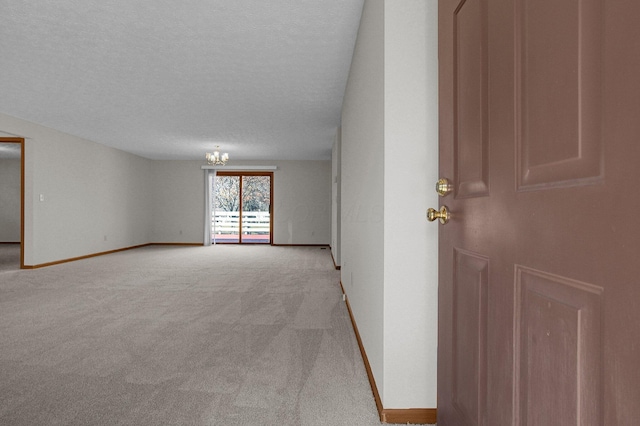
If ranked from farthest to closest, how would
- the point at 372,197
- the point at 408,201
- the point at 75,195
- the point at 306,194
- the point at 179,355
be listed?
the point at 306,194 < the point at 75,195 < the point at 179,355 < the point at 372,197 < the point at 408,201

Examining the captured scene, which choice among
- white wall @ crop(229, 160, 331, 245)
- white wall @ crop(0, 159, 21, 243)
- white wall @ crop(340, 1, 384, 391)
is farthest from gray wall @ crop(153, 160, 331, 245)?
white wall @ crop(340, 1, 384, 391)

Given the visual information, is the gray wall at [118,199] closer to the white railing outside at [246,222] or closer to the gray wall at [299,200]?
the gray wall at [299,200]

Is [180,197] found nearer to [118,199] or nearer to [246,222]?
[118,199]

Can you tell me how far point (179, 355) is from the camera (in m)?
2.41

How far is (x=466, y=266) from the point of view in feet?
3.65

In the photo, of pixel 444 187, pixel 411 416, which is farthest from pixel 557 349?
pixel 411 416

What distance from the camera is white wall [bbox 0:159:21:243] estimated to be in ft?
34.4

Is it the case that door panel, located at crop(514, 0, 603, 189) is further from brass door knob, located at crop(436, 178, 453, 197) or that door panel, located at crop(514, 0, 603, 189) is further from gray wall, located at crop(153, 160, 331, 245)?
gray wall, located at crop(153, 160, 331, 245)

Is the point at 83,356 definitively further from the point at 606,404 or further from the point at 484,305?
the point at 606,404

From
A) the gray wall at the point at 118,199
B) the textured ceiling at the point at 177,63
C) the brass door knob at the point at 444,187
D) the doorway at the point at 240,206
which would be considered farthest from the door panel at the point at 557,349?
the doorway at the point at 240,206

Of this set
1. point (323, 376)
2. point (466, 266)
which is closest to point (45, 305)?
point (323, 376)

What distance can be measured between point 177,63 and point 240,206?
6.98 meters

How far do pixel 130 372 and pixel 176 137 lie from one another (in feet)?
19.3

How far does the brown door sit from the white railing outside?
9496 millimetres
